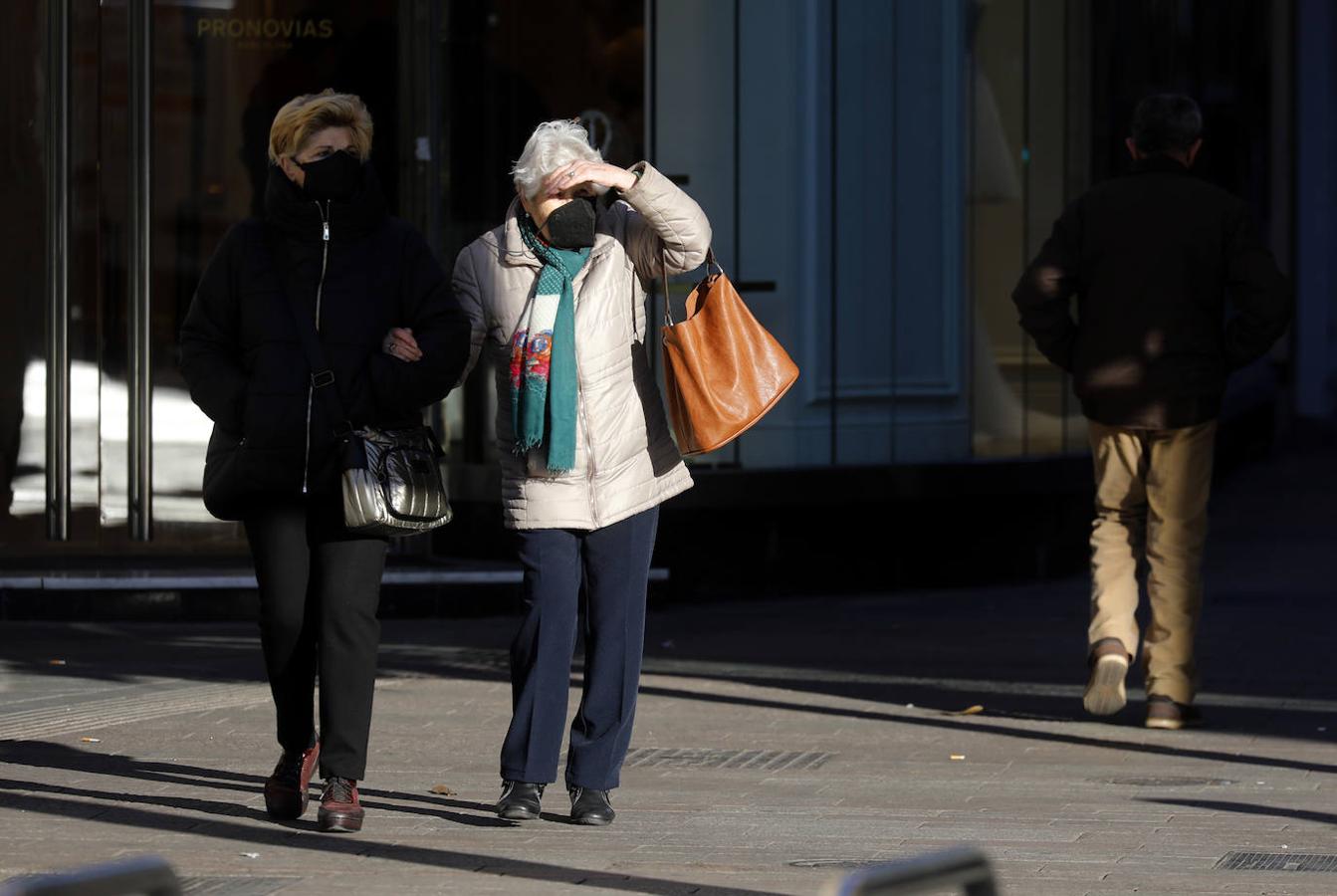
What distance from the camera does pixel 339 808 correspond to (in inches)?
242

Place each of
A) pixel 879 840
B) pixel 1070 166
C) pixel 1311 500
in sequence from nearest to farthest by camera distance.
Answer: pixel 879 840, pixel 1070 166, pixel 1311 500

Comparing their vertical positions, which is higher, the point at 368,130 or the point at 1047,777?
the point at 368,130

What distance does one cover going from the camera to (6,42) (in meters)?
12.1

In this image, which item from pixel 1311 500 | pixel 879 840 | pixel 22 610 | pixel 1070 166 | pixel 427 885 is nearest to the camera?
pixel 427 885

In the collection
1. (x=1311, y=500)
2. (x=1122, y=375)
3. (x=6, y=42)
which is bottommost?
(x=1311, y=500)

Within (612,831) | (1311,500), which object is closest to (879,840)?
(612,831)

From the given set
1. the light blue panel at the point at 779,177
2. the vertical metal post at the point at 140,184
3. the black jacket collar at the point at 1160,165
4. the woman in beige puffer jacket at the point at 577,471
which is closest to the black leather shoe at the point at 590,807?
the woman in beige puffer jacket at the point at 577,471

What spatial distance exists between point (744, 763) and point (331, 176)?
237 centimetres

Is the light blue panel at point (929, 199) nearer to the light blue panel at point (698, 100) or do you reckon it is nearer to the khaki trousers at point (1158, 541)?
the light blue panel at point (698, 100)

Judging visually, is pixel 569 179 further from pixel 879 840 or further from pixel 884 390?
pixel 884 390

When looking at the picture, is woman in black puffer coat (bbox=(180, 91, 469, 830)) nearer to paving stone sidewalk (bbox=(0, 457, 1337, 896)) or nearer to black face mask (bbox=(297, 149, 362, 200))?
black face mask (bbox=(297, 149, 362, 200))

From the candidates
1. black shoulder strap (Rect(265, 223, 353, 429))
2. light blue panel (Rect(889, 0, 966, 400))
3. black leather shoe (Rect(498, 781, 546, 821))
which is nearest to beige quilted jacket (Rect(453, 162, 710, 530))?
black shoulder strap (Rect(265, 223, 353, 429))

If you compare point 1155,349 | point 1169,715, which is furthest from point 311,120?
point 1169,715

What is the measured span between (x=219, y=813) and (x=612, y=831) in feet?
3.47
